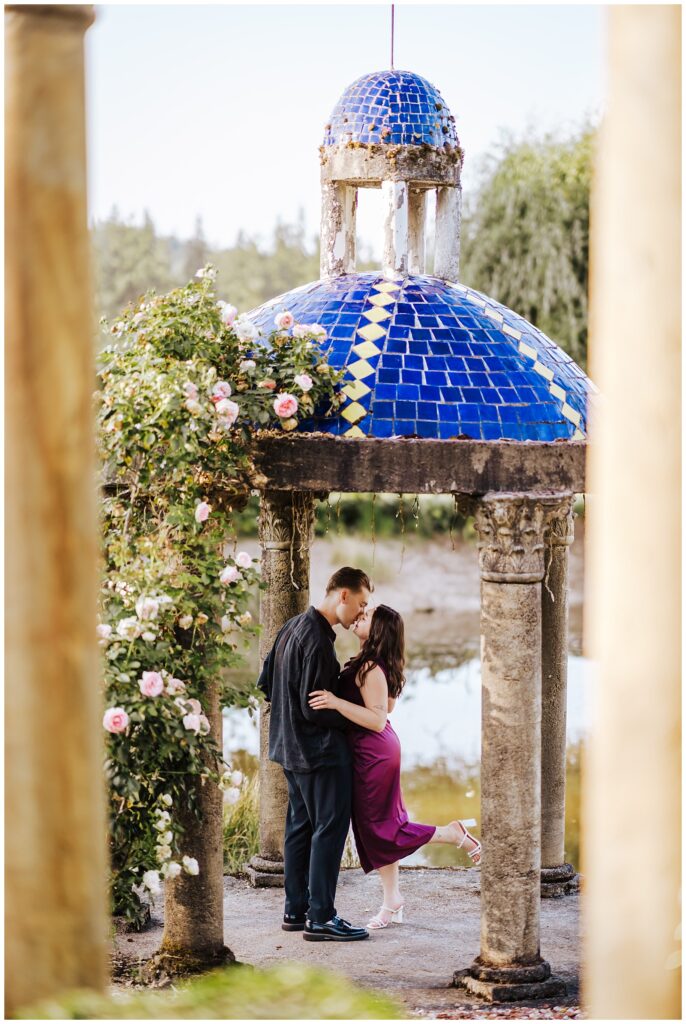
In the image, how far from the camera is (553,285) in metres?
25.4

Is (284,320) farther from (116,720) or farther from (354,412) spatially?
(116,720)

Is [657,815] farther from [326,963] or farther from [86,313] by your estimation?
[326,963]

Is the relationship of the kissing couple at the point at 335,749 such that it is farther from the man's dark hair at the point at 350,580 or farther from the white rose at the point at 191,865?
the white rose at the point at 191,865

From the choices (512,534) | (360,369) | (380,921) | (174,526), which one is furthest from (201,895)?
(360,369)

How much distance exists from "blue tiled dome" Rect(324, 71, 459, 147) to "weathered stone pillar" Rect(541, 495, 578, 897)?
9.12ft

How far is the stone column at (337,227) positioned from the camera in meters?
7.96

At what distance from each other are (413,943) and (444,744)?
953 cm

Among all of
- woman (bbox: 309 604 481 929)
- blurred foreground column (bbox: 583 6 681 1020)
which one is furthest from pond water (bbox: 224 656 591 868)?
blurred foreground column (bbox: 583 6 681 1020)

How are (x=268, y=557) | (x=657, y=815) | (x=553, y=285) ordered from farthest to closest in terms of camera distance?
1. (x=553, y=285)
2. (x=268, y=557)
3. (x=657, y=815)

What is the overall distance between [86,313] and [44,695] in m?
1.08

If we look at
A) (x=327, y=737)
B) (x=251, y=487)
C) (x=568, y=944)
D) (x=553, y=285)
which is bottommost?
(x=568, y=944)

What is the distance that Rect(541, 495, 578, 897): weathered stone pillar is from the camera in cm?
912

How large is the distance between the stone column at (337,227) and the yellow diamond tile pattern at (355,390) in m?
1.18

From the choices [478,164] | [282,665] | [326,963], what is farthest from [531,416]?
[478,164]
